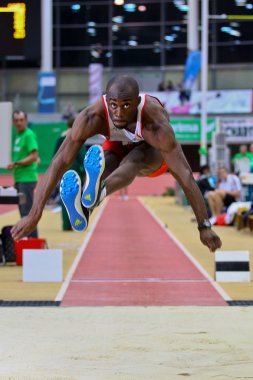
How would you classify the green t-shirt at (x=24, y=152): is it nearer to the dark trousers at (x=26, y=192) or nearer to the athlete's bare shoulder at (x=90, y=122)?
the dark trousers at (x=26, y=192)

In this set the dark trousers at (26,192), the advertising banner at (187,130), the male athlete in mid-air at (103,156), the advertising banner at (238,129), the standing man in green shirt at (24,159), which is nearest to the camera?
the male athlete in mid-air at (103,156)

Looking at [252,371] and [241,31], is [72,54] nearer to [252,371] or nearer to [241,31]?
[241,31]

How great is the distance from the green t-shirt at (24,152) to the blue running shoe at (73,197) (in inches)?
182

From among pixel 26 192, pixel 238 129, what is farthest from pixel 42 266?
pixel 238 129

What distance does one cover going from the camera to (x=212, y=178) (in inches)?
658

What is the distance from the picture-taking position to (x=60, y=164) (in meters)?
5.16

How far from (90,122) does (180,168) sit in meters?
0.64

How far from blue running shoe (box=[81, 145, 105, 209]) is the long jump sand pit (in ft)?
3.02

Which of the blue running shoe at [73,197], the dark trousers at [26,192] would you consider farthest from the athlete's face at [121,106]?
the dark trousers at [26,192]

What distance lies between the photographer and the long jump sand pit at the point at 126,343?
4492 millimetres

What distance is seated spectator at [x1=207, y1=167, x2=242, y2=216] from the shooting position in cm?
1538

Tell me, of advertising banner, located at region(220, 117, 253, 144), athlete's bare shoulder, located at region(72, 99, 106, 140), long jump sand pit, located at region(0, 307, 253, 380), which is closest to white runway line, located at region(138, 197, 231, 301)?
long jump sand pit, located at region(0, 307, 253, 380)

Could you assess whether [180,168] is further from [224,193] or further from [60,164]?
[224,193]

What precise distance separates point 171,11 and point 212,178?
74.6ft
